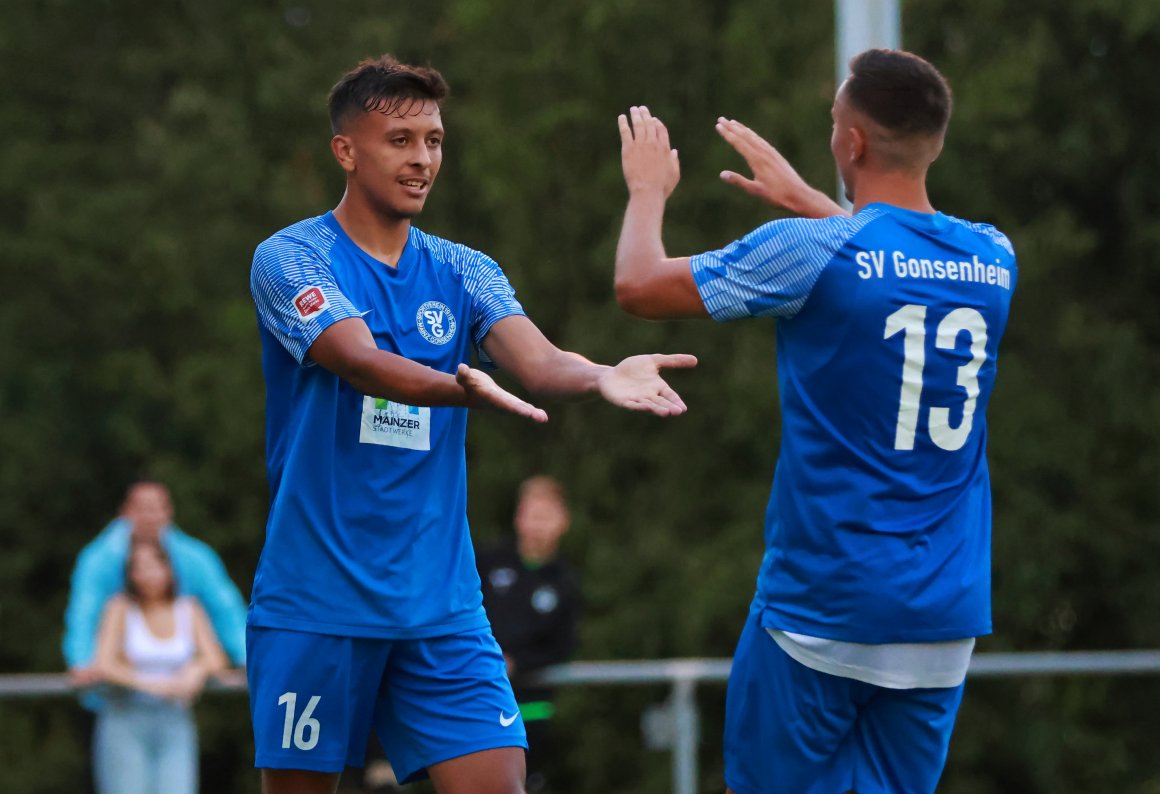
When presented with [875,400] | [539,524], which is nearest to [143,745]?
[539,524]

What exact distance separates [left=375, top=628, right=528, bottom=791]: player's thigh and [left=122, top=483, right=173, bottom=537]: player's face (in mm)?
Answer: 4139

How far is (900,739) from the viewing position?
14.2ft

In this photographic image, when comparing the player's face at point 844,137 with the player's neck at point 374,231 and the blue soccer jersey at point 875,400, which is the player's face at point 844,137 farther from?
the player's neck at point 374,231

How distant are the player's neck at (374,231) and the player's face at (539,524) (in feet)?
13.9

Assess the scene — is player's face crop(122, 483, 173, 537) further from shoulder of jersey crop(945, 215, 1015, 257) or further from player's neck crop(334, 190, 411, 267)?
shoulder of jersey crop(945, 215, 1015, 257)

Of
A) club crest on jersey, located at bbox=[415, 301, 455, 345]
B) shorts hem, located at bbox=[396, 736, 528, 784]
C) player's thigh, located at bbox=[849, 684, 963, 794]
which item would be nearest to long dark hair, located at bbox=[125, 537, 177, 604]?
shorts hem, located at bbox=[396, 736, 528, 784]

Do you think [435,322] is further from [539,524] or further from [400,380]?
[539,524]

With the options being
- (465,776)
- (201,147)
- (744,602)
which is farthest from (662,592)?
(465,776)

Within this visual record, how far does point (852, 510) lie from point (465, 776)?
107cm

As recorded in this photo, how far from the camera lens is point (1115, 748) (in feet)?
53.0

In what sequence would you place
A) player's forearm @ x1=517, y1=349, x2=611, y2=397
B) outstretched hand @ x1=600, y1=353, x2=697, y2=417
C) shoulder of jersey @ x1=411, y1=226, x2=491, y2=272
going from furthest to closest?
shoulder of jersey @ x1=411, y1=226, x2=491, y2=272 < player's forearm @ x1=517, y1=349, x2=611, y2=397 < outstretched hand @ x1=600, y1=353, x2=697, y2=417

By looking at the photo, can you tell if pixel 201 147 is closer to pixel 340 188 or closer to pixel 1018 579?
pixel 340 188

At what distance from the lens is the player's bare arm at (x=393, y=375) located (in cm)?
385

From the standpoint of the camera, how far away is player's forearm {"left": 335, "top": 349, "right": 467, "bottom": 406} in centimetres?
394
